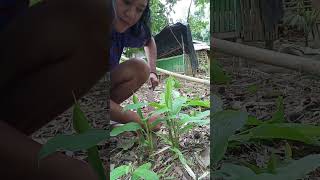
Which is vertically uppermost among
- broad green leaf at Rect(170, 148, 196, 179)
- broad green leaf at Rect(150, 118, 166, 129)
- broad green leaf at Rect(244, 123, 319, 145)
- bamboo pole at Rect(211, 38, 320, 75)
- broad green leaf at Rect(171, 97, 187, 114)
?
bamboo pole at Rect(211, 38, 320, 75)

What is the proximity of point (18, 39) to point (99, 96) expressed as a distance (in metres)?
0.26

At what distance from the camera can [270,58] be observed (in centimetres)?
46

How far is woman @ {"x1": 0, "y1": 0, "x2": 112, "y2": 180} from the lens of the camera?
0.40 m

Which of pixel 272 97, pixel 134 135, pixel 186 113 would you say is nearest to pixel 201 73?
pixel 186 113

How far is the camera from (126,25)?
88 cm

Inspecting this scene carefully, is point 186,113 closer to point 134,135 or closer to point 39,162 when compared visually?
point 134,135

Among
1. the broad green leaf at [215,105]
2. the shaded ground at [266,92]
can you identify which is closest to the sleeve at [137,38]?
the shaded ground at [266,92]

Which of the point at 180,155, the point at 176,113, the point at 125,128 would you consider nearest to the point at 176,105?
the point at 176,113

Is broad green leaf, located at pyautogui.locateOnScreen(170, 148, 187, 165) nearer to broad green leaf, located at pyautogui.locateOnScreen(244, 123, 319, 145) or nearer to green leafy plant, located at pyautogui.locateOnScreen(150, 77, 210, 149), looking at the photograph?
green leafy plant, located at pyautogui.locateOnScreen(150, 77, 210, 149)

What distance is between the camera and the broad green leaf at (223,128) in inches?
12.2

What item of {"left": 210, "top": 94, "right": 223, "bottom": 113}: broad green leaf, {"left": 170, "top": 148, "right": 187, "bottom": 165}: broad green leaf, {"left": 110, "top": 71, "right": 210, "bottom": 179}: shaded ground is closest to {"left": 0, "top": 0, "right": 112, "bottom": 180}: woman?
{"left": 210, "top": 94, "right": 223, "bottom": 113}: broad green leaf

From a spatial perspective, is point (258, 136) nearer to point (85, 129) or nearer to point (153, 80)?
point (85, 129)

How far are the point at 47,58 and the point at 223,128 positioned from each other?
0.66ft

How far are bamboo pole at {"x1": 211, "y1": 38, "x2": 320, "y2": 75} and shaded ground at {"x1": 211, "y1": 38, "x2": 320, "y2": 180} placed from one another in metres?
0.03
